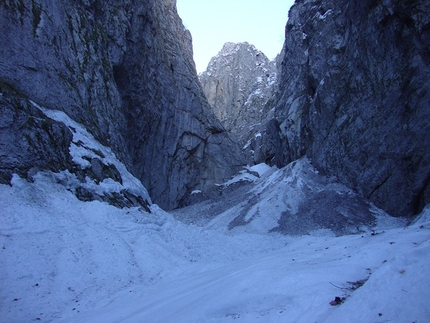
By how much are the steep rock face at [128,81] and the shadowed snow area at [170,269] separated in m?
4.40

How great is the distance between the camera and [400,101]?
25.7 meters

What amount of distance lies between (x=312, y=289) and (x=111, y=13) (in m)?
38.6

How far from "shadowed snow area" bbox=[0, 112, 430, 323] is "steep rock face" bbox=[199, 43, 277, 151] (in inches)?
2797

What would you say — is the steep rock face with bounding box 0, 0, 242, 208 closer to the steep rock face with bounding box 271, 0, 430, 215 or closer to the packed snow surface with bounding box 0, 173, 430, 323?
the packed snow surface with bounding box 0, 173, 430, 323

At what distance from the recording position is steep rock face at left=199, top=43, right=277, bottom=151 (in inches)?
3536

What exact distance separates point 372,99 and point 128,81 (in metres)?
29.2

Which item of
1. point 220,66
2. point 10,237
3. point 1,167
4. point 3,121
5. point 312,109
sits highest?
point 220,66

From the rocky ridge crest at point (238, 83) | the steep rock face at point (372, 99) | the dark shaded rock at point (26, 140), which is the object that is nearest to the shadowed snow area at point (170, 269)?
the dark shaded rock at point (26, 140)

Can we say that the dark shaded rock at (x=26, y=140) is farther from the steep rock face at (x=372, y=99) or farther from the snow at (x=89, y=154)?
the steep rock face at (x=372, y=99)

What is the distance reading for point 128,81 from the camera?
4062 centimetres

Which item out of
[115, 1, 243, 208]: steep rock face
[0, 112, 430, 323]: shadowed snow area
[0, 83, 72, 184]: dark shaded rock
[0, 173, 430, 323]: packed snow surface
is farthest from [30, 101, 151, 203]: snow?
[115, 1, 243, 208]: steep rock face

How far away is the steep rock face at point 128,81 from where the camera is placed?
20.6 meters

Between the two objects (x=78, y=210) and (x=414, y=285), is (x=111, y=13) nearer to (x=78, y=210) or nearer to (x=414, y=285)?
(x=78, y=210)

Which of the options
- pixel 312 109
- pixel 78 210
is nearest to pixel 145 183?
pixel 312 109
